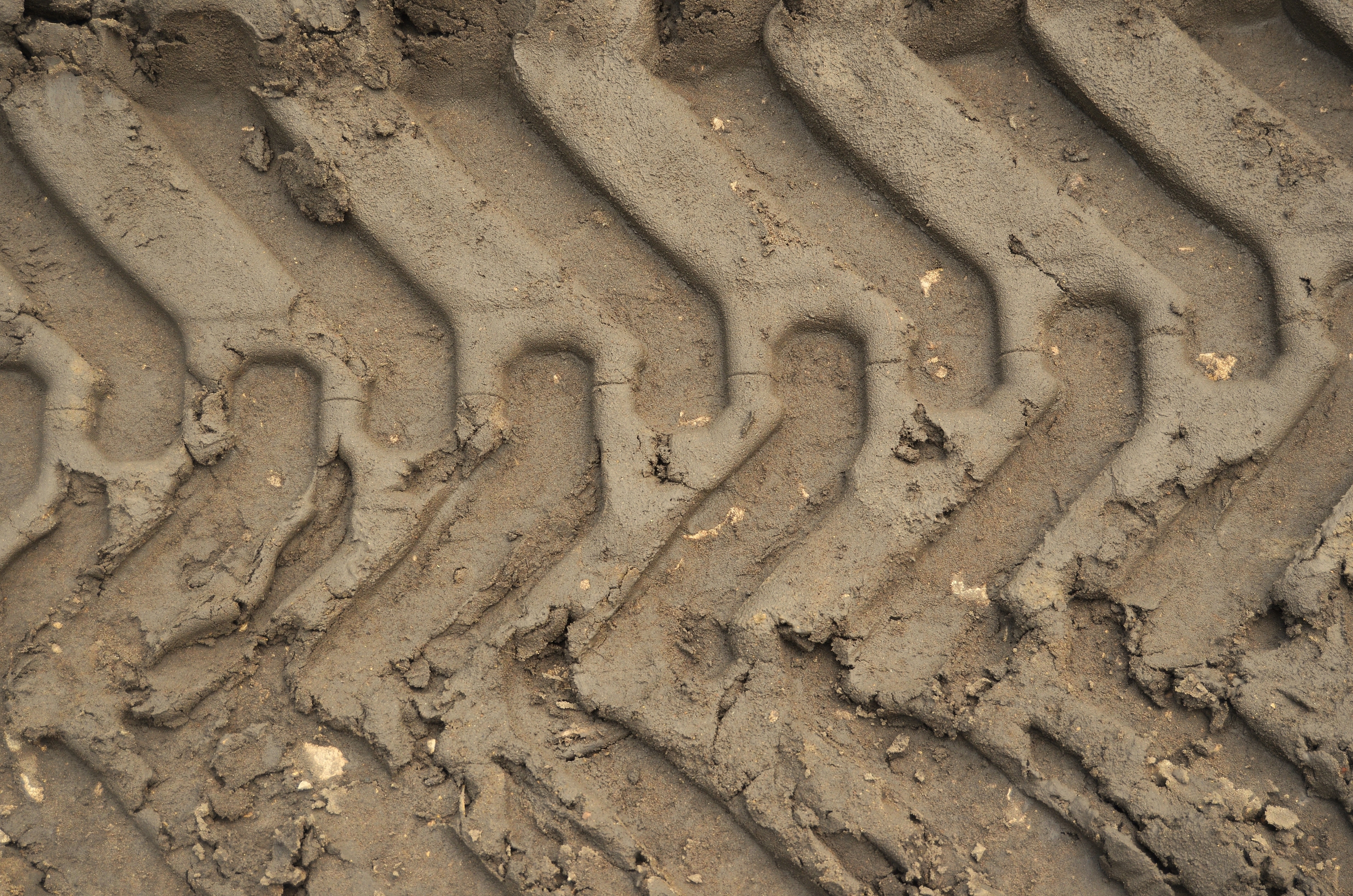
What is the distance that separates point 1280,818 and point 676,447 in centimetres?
99

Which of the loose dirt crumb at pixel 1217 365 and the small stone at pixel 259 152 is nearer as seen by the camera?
the loose dirt crumb at pixel 1217 365

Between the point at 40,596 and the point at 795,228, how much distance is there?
4.29 ft

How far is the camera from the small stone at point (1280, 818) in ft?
3.84

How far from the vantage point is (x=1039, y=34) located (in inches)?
56.0

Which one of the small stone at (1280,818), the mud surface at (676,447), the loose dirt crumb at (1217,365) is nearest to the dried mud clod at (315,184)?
the mud surface at (676,447)

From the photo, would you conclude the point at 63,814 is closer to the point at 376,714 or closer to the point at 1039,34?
the point at 376,714

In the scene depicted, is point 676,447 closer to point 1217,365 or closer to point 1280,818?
point 1217,365

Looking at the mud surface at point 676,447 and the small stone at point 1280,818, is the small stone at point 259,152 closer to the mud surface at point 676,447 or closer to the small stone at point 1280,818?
the mud surface at point 676,447

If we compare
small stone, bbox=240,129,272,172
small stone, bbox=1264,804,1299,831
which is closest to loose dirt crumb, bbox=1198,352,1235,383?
small stone, bbox=1264,804,1299,831

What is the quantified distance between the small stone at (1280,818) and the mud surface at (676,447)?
16 millimetres

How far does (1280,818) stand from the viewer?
3.85 ft

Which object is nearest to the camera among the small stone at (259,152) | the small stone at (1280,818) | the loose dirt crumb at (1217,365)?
the small stone at (1280,818)

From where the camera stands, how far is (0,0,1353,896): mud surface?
1229 millimetres

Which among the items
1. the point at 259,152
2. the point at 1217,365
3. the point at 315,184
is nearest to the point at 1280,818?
the point at 1217,365
